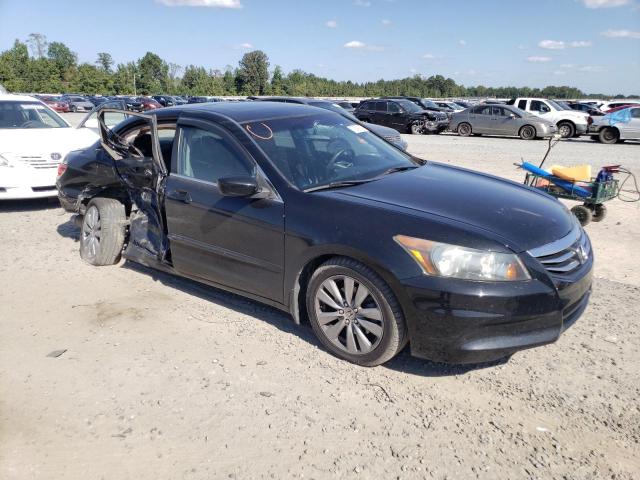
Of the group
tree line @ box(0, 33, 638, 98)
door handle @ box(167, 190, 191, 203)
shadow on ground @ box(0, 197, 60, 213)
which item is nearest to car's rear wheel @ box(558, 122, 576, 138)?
shadow on ground @ box(0, 197, 60, 213)

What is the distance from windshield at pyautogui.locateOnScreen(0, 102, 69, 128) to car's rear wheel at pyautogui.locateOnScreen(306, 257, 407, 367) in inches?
284

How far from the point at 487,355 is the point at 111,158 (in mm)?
4016

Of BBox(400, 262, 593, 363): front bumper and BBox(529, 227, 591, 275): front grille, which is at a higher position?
BBox(529, 227, 591, 275): front grille

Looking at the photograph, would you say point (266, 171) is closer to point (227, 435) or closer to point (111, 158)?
point (227, 435)

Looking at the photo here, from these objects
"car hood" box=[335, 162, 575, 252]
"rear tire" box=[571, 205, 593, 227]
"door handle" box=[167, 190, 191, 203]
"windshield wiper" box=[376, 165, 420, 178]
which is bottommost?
"rear tire" box=[571, 205, 593, 227]

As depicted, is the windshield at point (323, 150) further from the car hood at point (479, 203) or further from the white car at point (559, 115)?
the white car at point (559, 115)

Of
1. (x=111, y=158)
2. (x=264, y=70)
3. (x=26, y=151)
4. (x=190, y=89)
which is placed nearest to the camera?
(x=111, y=158)

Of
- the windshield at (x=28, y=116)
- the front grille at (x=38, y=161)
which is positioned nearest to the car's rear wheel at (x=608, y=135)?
the windshield at (x=28, y=116)

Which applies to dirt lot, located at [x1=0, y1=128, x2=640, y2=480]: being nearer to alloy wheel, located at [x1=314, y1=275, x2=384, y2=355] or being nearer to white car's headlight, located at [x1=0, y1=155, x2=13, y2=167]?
alloy wheel, located at [x1=314, y1=275, x2=384, y2=355]

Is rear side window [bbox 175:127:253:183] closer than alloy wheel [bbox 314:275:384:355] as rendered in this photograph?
No

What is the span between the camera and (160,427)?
2.88 meters

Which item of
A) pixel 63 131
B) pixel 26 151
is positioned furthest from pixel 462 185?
pixel 63 131

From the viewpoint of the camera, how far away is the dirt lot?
260 cm

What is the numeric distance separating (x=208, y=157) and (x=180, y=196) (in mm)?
385
